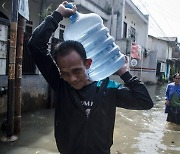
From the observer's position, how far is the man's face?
155 centimetres

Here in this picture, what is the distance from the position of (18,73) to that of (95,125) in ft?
12.2

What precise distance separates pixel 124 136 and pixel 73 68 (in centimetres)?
500

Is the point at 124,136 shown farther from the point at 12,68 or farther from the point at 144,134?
the point at 12,68

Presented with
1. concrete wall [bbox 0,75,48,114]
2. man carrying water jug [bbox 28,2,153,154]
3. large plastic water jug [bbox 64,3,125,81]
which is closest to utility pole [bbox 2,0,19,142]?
concrete wall [bbox 0,75,48,114]

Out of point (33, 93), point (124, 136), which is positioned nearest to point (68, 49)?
point (124, 136)

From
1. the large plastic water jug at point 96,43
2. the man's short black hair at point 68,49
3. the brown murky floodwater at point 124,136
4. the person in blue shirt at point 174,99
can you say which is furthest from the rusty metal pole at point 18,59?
the person in blue shirt at point 174,99

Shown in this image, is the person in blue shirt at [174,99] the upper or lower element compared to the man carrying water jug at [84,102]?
lower

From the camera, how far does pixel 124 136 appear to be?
20.5 ft

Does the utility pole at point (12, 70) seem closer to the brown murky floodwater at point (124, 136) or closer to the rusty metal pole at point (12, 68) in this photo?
the rusty metal pole at point (12, 68)

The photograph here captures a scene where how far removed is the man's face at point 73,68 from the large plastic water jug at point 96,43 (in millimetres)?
375

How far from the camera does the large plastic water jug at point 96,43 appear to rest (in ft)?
6.66

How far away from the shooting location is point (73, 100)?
5.30 ft

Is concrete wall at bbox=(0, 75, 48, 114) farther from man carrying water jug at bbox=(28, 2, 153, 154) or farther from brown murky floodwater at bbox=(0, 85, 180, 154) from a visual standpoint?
man carrying water jug at bbox=(28, 2, 153, 154)

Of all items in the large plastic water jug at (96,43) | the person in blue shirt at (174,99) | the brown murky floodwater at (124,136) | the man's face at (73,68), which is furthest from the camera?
the person in blue shirt at (174,99)
